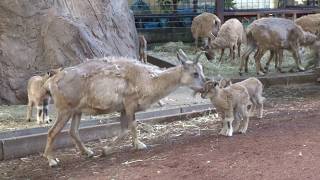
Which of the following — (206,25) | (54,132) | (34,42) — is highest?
(34,42)

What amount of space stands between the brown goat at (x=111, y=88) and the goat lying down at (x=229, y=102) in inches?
10.6

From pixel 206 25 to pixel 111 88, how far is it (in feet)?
36.2

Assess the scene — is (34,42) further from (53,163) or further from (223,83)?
(53,163)

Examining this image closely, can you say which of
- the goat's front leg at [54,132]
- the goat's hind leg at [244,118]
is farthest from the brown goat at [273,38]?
→ the goat's front leg at [54,132]

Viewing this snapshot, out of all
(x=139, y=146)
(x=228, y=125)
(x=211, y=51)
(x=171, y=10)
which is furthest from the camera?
(x=171, y=10)

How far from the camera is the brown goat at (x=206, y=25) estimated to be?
59.9 ft

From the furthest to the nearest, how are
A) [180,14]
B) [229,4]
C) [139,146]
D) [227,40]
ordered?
[229,4], [180,14], [227,40], [139,146]

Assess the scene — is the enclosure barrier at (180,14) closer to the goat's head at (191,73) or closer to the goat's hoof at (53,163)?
the goat's head at (191,73)

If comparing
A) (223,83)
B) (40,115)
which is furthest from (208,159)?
(40,115)

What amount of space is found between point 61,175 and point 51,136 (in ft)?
2.26

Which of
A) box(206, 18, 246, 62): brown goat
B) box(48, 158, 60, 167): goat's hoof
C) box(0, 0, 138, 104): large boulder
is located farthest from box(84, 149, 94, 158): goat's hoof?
box(206, 18, 246, 62): brown goat

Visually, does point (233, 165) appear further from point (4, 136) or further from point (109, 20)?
point (109, 20)

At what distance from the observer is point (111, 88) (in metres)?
7.54

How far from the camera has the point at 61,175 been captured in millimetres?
6898
